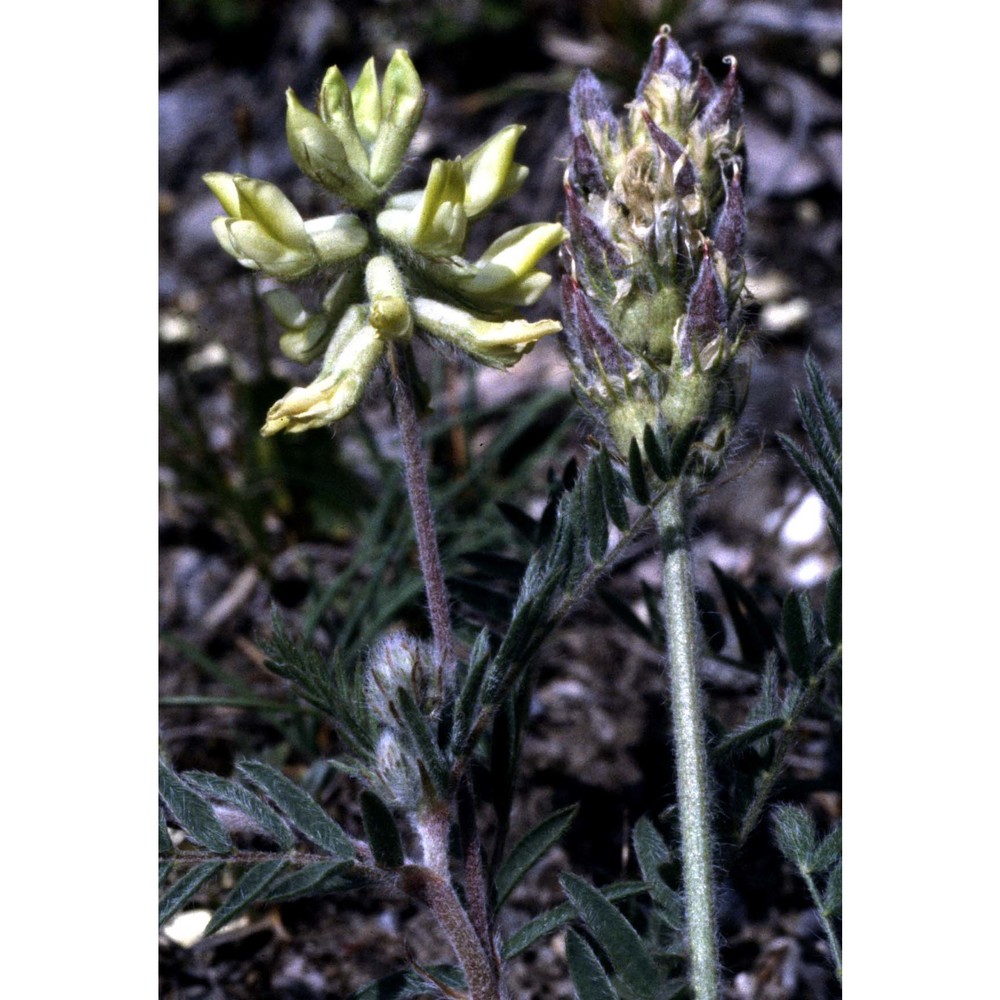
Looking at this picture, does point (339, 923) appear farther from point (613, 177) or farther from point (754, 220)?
point (754, 220)

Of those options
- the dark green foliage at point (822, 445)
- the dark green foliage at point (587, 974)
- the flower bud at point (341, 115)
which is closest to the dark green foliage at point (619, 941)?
the dark green foliage at point (587, 974)

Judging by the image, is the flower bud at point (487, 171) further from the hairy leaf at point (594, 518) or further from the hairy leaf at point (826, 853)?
the hairy leaf at point (826, 853)

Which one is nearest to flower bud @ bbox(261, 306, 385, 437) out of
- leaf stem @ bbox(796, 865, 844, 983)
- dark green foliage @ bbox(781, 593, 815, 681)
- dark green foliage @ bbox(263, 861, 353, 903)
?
dark green foliage @ bbox(263, 861, 353, 903)

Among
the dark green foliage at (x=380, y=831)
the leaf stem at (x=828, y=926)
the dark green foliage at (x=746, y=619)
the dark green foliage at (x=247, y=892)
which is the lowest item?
the leaf stem at (x=828, y=926)

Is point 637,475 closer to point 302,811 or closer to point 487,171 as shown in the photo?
point 487,171

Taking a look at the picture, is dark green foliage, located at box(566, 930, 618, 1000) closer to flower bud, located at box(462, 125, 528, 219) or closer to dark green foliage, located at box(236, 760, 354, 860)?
dark green foliage, located at box(236, 760, 354, 860)
